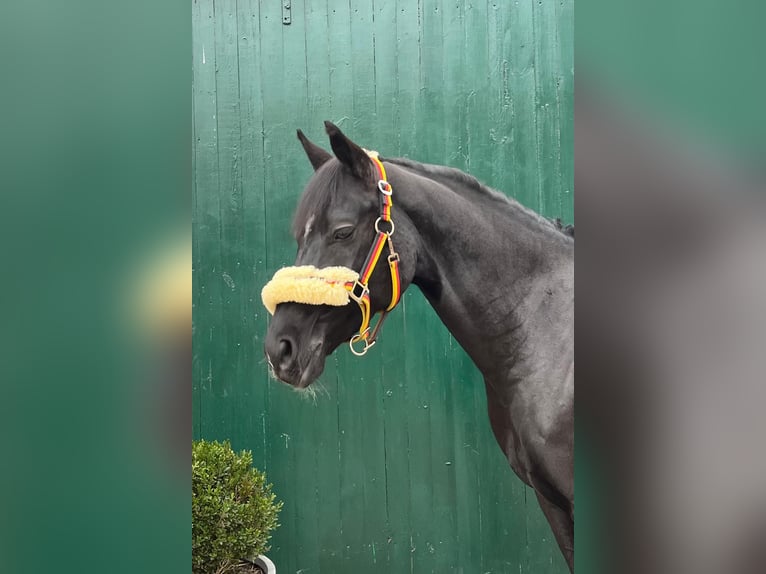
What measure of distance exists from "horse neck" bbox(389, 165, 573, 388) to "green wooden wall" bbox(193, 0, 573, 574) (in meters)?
0.64

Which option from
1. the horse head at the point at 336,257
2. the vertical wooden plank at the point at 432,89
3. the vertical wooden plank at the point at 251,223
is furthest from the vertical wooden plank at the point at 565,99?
the vertical wooden plank at the point at 251,223

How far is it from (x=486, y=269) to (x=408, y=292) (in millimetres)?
685

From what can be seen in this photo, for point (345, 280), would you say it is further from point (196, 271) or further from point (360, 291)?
point (196, 271)

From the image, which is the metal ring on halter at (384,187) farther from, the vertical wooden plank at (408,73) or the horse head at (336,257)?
the vertical wooden plank at (408,73)

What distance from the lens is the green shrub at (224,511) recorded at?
162 centimetres

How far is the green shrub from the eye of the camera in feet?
5.32

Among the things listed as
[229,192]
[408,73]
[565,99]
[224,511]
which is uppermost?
[408,73]

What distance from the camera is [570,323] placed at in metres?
1.39

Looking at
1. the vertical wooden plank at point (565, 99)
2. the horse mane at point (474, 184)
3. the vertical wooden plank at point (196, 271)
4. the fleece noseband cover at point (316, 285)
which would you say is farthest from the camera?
the vertical wooden plank at point (196, 271)

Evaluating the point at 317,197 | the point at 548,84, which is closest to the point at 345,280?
the point at 317,197

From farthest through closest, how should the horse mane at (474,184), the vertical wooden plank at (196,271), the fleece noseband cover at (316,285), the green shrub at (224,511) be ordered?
the vertical wooden plank at (196,271) < the green shrub at (224,511) < the horse mane at (474,184) < the fleece noseband cover at (316,285)

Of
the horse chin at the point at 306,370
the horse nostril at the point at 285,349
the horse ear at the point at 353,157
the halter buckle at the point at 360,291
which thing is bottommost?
the horse chin at the point at 306,370

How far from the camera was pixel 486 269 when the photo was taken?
1.37 m
